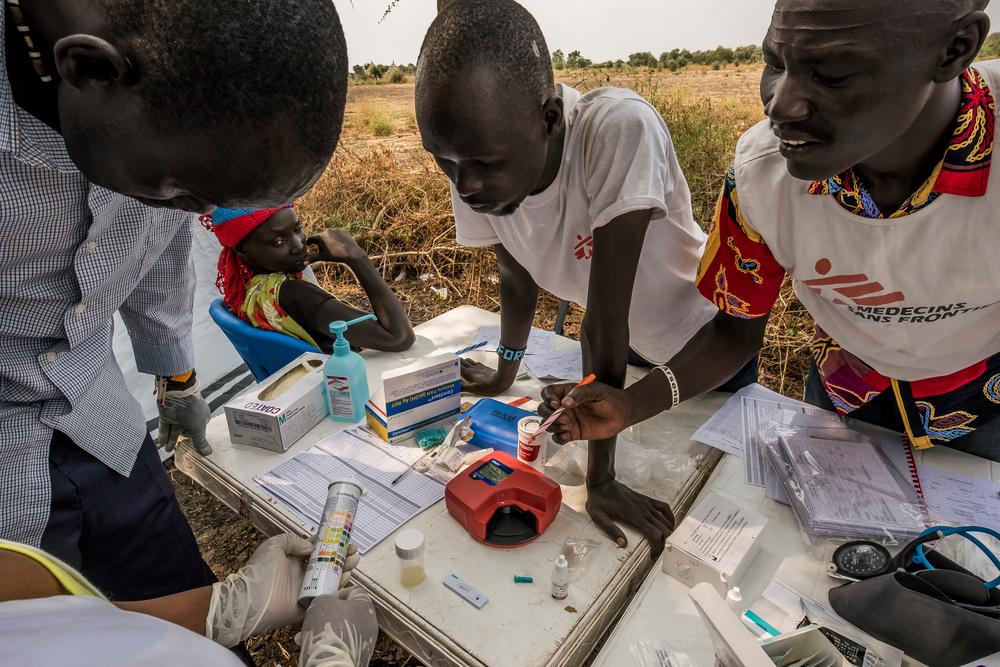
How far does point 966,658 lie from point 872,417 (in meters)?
0.77

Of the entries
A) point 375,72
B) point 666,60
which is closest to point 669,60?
point 666,60

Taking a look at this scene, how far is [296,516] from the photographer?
133 centimetres

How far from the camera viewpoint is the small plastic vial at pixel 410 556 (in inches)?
42.1

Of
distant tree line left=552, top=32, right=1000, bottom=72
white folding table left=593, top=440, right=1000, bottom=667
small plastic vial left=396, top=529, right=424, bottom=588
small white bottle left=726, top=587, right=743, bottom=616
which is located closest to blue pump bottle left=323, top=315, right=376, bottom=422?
small plastic vial left=396, top=529, right=424, bottom=588

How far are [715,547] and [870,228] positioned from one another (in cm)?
75

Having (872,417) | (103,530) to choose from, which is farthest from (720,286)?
(103,530)

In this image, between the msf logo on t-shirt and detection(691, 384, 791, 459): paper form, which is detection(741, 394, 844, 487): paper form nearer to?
detection(691, 384, 791, 459): paper form

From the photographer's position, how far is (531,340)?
216 cm

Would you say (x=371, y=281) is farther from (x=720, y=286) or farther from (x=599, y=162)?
(x=720, y=286)

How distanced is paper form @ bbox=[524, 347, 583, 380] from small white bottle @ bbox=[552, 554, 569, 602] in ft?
2.74

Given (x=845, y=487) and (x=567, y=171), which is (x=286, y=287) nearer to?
(x=567, y=171)

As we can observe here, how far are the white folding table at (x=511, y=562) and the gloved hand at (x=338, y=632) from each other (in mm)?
138

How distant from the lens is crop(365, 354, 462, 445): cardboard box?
152cm

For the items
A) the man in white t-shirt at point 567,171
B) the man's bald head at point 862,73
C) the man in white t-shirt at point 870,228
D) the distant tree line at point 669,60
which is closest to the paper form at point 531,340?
the man in white t-shirt at point 567,171
